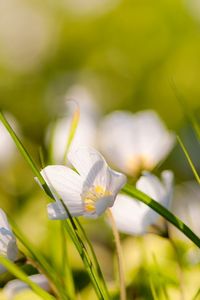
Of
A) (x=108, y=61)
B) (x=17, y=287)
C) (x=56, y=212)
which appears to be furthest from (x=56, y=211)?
(x=108, y=61)

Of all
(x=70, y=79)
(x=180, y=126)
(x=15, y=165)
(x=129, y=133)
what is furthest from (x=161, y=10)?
Answer: (x=129, y=133)

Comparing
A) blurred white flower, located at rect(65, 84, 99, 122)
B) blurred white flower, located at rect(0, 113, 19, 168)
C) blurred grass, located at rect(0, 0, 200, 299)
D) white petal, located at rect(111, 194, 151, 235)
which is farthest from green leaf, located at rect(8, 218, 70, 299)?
blurred grass, located at rect(0, 0, 200, 299)

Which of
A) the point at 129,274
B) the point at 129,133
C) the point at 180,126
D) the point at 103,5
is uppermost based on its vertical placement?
the point at 129,133

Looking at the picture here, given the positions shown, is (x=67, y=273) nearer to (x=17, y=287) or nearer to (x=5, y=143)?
(x=17, y=287)

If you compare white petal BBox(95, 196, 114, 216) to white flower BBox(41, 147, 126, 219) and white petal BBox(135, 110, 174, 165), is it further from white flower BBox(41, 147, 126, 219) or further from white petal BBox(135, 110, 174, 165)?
white petal BBox(135, 110, 174, 165)

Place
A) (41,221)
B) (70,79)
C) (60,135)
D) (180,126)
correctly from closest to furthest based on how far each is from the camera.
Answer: (60,135), (41,221), (180,126), (70,79)

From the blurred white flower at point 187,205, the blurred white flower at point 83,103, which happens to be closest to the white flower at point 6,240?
the blurred white flower at point 187,205

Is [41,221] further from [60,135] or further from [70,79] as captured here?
[70,79]
